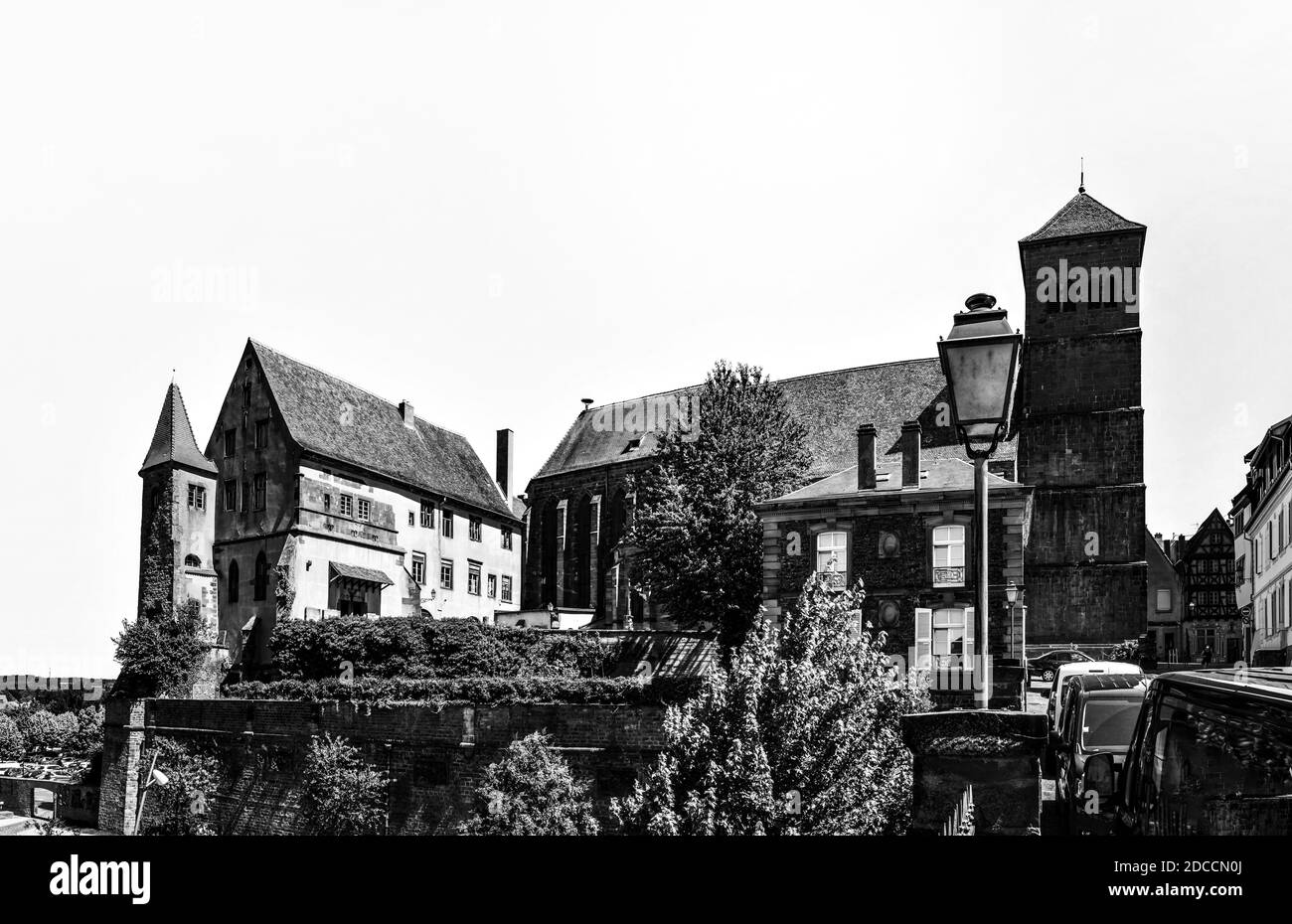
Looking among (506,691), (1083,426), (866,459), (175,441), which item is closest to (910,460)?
(866,459)

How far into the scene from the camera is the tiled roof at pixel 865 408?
178 ft

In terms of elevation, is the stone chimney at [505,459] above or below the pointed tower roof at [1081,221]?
below

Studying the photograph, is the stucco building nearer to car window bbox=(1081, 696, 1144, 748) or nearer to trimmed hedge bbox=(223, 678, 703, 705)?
trimmed hedge bbox=(223, 678, 703, 705)

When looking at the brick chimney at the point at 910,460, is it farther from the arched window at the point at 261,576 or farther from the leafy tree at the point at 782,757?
the arched window at the point at 261,576

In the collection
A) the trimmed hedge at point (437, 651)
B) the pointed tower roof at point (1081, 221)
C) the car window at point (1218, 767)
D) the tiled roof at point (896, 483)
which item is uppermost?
the pointed tower roof at point (1081, 221)

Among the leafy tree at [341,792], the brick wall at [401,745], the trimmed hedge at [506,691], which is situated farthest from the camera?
the leafy tree at [341,792]

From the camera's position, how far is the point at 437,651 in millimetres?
37406

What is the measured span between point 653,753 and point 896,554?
43.4 ft

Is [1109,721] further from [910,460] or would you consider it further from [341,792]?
[910,460]

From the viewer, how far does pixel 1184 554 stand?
77875mm

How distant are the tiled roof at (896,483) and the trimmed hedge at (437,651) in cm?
843

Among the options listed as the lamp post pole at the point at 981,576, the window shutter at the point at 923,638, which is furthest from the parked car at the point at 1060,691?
the window shutter at the point at 923,638
